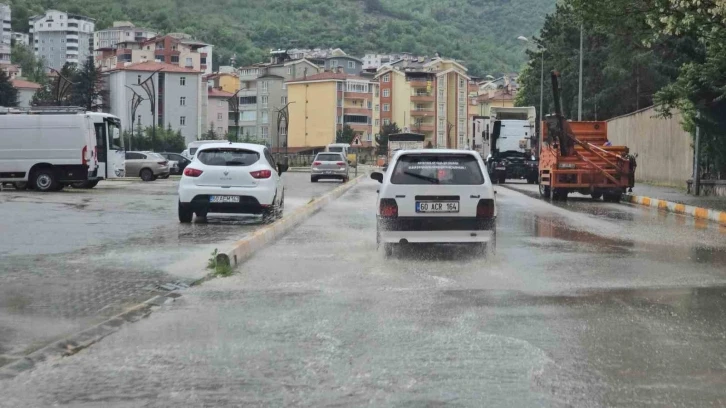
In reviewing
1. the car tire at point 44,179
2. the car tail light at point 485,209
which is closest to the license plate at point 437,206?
the car tail light at point 485,209

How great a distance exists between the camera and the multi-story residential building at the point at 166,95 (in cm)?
12975

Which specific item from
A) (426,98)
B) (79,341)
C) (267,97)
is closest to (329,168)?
(79,341)

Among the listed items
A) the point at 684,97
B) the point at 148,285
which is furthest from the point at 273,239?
the point at 684,97

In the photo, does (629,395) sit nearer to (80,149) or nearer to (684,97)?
(684,97)

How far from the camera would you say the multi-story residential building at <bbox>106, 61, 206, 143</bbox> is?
12975 cm

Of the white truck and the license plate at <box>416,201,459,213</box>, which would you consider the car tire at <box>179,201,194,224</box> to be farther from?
the white truck

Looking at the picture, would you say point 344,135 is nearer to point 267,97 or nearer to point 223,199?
point 267,97

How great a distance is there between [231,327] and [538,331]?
8.43ft

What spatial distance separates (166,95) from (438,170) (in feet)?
395

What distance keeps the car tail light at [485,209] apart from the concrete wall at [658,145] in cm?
2378

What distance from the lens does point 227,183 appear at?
1948 centimetres

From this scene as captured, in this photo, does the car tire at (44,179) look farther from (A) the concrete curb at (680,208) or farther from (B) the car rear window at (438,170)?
(B) the car rear window at (438,170)

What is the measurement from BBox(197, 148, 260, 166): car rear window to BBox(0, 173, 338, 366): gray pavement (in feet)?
3.99

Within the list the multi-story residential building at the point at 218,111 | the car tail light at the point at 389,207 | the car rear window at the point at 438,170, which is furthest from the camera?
the multi-story residential building at the point at 218,111
